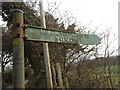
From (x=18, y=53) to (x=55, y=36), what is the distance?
33.6 inches

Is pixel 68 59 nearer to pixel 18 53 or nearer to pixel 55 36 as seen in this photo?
pixel 55 36

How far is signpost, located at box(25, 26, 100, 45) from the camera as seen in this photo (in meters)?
3.55

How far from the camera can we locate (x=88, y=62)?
7277 mm

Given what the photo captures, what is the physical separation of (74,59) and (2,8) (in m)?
4.38

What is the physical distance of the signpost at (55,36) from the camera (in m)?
3.55

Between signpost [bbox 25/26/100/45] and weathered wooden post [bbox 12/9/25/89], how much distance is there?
0.15m

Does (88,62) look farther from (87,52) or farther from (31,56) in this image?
(31,56)

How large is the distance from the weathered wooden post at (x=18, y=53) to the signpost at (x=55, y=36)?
15 centimetres

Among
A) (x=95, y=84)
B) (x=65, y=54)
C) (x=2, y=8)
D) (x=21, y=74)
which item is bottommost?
(x=95, y=84)

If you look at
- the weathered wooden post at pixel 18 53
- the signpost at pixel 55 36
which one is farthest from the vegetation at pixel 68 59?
the weathered wooden post at pixel 18 53

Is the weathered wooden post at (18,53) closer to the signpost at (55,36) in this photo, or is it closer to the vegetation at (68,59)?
the signpost at (55,36)

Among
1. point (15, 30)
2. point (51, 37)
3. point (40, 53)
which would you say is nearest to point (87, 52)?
point (40, 53)

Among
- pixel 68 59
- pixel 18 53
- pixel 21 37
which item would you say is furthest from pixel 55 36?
pixel 68 59

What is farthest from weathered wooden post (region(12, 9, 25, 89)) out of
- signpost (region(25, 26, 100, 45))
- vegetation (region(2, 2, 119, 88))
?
vegetation (region(2, 2, 119, 88))
